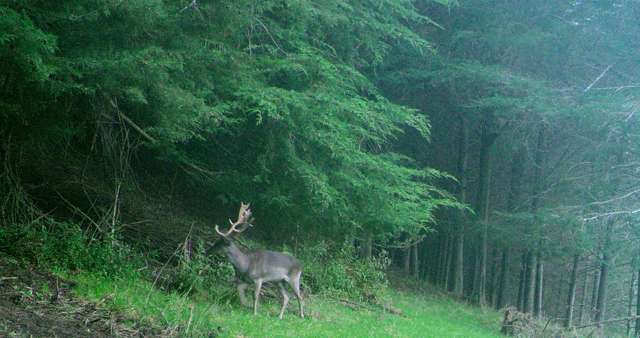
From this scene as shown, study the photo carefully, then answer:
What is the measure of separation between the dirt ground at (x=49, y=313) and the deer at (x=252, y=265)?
3.05m

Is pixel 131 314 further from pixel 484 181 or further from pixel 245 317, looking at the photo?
pixel 484 181

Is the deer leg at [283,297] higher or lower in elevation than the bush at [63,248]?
lower

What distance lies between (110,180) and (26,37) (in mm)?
6418

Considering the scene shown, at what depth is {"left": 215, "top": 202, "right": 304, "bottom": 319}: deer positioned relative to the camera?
1201cm

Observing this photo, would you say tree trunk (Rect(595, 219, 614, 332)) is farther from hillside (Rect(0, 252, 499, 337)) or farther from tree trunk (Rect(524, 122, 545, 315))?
hillside (Rect(0, 252, 499, 337))

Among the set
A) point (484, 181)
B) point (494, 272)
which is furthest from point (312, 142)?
point (494, 272)

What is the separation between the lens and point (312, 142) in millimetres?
14820

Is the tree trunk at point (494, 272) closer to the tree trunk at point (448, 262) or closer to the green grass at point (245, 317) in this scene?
the tree trunk at point (448, 262)

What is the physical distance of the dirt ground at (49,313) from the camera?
7402 millimetres

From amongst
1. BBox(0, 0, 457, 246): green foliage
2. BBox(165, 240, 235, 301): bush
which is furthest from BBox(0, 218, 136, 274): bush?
BBox(0, 0, 457, 246): green foliage

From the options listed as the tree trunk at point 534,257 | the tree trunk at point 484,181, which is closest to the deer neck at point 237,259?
the tree trunk at point 534,257

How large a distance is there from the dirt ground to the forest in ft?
0.35

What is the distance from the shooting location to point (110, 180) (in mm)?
14562

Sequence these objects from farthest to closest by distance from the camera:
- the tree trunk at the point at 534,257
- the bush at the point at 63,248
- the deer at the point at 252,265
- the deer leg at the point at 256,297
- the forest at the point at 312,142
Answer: the tree trunk at the point at 534,257
the deer at the point at 252,265
the deer leg at the point at 256,297
the bush at the point at 63,248
the forest at the point at 312,142
